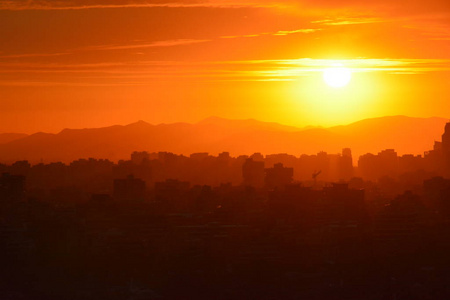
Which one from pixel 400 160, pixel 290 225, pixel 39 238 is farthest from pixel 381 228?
pixel 400 160

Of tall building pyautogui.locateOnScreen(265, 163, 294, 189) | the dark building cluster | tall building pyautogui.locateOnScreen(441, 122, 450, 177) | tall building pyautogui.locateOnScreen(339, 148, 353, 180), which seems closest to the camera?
the dark building cluster

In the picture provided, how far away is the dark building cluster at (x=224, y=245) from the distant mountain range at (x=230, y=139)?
8943 centimetres

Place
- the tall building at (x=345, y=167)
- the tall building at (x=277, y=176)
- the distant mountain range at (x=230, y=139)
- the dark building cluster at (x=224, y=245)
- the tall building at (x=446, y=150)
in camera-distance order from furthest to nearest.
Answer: the distant mountain range at (x=230, y=139) < the tall building at (x=345, y=167) < the tall building at (x=446, y=150) < the tall building at (x=277, y=176) < the dark building cluster at (x=224, y=245)

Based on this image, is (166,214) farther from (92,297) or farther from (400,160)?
(400,160)

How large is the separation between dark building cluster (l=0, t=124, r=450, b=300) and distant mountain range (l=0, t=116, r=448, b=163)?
293 ft

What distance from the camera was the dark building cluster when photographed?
50188 millimetres

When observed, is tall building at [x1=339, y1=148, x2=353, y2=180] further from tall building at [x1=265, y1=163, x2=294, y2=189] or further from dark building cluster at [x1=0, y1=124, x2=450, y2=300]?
dark building cluster at [x1=0, y1=124, x2=450, y2=300]

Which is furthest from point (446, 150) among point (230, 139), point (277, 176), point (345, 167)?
point (230, 139)

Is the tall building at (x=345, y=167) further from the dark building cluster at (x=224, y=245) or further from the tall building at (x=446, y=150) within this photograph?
the dark building cluster at (x=224, y=245)

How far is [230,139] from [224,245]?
12192 cm

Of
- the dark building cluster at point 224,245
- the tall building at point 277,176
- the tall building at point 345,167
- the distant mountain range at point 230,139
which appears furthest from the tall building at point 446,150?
the distant mountain range at point 230,139

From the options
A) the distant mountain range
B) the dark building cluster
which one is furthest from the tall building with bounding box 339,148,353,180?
the distant mountain range

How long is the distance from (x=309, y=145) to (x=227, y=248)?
120 meters

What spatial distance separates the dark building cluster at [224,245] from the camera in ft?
165
